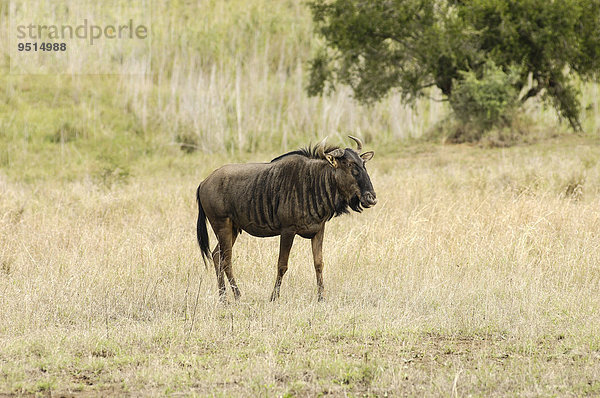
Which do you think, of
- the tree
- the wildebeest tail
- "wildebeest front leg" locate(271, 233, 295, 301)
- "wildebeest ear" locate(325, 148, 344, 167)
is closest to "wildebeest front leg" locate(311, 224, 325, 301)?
"wildebeest front leg" locate(271, 233, 295, 301)

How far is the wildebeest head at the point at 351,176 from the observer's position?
24.8 feet

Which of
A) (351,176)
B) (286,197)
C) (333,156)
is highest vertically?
(333,156)

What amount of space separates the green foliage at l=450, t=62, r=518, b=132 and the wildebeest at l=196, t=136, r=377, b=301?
14426 millimetres

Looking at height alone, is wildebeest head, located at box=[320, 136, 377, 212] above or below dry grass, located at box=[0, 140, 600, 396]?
above

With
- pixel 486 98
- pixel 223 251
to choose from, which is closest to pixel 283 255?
pixel 223 251

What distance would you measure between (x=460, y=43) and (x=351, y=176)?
14.8 meters

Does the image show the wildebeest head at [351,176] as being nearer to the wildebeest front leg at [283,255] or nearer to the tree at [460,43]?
the wildebeest front leg at [283,255]

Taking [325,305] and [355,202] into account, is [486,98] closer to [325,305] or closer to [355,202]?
[355,202]

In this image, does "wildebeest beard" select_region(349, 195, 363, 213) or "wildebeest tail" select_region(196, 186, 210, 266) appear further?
"wildebeest tail" select_region(196, 186, 210, 266)

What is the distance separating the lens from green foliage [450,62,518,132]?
21375 mm

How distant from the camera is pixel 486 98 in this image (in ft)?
70.3

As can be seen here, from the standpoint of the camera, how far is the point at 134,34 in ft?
105

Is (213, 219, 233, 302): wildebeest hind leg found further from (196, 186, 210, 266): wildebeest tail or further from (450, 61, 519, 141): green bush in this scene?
(450, 61, 519, 141): green bush

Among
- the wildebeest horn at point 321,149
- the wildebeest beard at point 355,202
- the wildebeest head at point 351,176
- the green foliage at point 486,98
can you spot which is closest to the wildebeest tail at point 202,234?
the wildebeest horn at point 321,149
